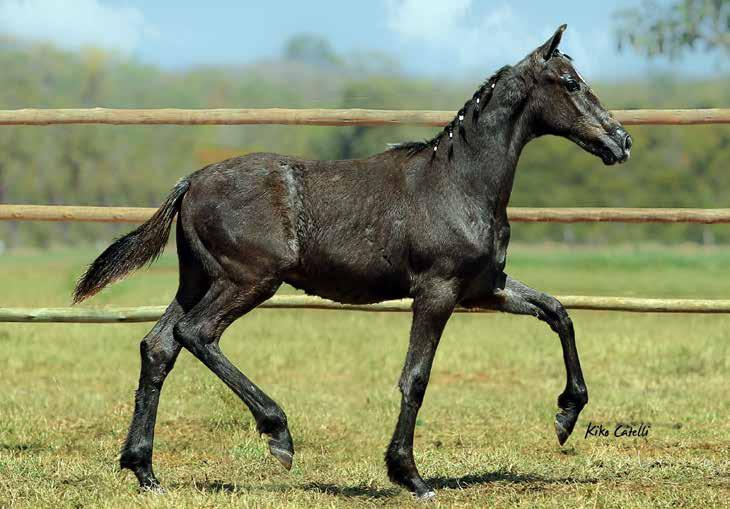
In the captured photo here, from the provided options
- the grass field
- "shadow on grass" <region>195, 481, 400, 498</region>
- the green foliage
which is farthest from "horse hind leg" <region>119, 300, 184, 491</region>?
the green foliage

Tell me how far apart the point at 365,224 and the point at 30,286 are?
17.0 metres

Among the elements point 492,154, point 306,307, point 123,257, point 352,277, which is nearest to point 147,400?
point 123,257

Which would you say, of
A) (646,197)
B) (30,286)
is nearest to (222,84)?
(646,197)

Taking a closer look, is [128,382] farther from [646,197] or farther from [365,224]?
[646,197]

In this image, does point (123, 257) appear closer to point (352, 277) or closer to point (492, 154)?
point (352, 277)

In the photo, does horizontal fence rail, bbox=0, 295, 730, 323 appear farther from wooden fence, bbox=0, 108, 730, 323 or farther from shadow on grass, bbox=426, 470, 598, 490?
shadow on grass, bbox=426, 470, 598, 490

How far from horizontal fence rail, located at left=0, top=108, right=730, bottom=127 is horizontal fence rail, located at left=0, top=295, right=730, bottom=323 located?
102cm

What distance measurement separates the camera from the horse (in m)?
5.05

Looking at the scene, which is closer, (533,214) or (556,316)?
(556,316)

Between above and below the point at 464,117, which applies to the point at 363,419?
below

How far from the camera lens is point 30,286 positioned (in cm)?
2102

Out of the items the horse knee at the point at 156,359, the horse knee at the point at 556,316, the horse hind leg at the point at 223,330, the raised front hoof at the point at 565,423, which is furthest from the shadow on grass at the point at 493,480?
the horse knee at the point at 156,359

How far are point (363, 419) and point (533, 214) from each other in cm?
184

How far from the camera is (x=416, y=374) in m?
5.08
